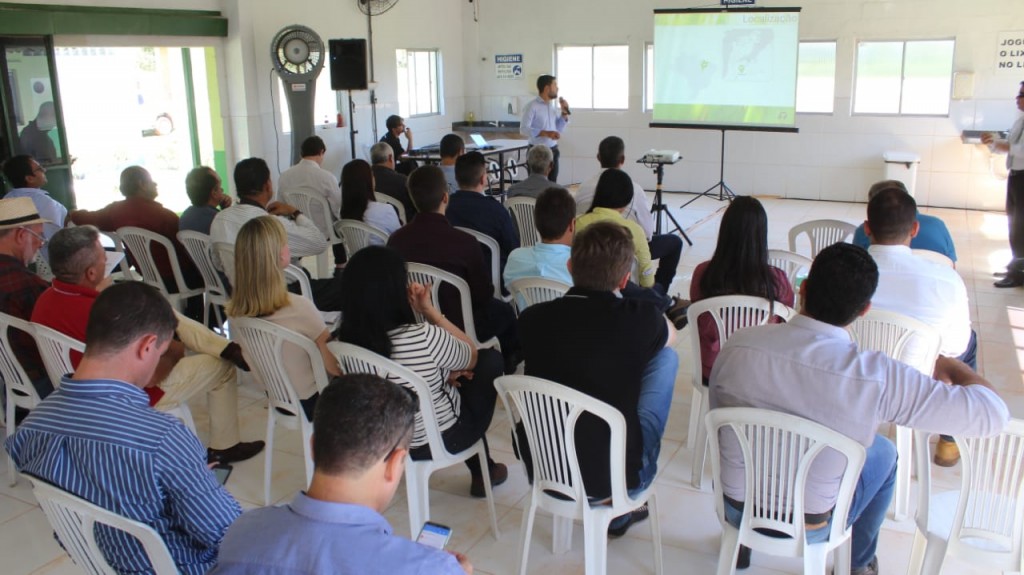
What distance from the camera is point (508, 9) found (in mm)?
11094

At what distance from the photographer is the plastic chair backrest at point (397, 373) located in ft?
8.83

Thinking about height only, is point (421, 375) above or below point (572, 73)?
below

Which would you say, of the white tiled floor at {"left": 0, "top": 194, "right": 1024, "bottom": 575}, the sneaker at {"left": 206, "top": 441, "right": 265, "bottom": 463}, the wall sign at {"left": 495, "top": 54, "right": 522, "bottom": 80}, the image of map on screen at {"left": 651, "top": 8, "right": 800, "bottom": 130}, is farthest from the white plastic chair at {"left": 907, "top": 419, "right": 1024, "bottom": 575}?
the wall sign at {"left": 495, "top": 54, "right": 522, "bottom": 80}

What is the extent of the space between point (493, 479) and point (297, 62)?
6.00 meters

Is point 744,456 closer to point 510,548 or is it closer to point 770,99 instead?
point 510,548

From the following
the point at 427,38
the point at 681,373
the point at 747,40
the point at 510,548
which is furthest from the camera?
the point at 427,38

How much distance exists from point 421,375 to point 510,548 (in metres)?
0.75

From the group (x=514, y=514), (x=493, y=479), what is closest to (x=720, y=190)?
(x=493, y=479)

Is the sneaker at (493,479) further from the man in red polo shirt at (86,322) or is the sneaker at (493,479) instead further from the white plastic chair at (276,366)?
the man in red polo shirt at (86,322)

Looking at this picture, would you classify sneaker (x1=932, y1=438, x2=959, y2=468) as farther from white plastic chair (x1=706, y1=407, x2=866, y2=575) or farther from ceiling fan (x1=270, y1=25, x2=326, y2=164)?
ceiling fan (x1=270, y1=25, x2=326, y2=164)

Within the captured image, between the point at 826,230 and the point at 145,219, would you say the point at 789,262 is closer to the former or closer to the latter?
the point at 826,230

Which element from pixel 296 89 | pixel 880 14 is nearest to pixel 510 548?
Result: pixel 296 89

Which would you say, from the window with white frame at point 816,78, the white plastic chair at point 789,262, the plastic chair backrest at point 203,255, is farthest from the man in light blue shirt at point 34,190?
the window with white frame at point 816,78

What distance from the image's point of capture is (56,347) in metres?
3.13
